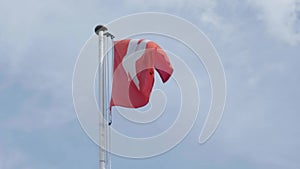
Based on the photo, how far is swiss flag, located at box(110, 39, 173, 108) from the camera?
25047mm

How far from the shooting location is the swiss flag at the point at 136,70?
2505 centimetres

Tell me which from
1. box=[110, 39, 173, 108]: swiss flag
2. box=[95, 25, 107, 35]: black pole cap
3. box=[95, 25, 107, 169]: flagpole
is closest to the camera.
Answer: box=[95, 25, 107, 169]: flagpole

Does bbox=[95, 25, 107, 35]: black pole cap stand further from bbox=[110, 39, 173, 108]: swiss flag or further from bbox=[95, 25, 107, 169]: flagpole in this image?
bbox=[110, 39, 173, 108]: swiss flag

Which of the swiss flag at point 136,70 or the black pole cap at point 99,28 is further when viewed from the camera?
the black pole cap at point 99,28

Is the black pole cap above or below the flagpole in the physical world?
above

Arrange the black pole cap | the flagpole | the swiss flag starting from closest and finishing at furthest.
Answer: the flagpole
the swiss flag
the black pole cap

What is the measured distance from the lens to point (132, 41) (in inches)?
1019

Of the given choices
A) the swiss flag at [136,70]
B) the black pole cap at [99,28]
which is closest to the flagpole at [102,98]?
the black pole cap at [99,28]

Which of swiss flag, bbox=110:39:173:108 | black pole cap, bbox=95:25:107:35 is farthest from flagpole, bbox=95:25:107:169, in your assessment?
swiss flag, bbox=110:39:173:108

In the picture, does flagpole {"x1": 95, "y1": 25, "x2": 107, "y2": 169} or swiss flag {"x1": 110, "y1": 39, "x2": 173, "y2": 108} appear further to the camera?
swiss flag {"x1": 110, "y1": 39, "x2": 173, "y2": 108}

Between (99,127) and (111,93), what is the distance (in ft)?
4.68

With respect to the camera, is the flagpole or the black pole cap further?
the black pole cap

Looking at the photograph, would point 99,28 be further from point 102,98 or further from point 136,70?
point 102,98

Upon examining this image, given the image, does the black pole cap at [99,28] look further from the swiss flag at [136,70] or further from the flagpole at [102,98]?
the swiss flag at [136,70]
